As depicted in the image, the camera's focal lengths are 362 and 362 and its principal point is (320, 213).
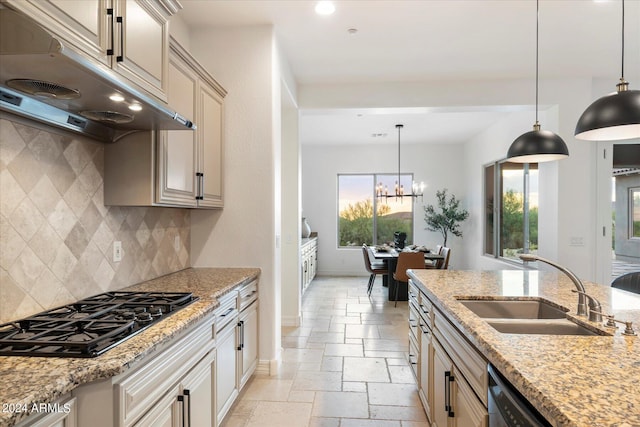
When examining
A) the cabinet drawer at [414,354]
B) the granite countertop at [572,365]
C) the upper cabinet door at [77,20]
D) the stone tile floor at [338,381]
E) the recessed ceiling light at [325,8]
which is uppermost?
the recessed ceiling light at [325,8]

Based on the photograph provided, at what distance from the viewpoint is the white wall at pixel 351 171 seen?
8102mm

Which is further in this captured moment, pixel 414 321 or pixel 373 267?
pixel 373 267

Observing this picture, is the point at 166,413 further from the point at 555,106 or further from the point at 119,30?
the point at 555,106

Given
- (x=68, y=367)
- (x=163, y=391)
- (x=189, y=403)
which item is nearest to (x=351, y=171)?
(x=189, y=403)

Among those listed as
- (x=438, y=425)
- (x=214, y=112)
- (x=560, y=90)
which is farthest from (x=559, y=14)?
(x=438, y=425)

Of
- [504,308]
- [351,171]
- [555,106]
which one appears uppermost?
[555,106]

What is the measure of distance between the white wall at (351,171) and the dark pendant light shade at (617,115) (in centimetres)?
631

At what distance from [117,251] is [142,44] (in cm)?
120

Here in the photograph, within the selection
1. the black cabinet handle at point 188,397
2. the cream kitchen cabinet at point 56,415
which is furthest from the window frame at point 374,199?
the cream kitchen cabinet at point 56,415

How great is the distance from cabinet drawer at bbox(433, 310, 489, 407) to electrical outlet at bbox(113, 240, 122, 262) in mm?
1904

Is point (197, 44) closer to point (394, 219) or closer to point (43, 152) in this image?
point (43, 152)

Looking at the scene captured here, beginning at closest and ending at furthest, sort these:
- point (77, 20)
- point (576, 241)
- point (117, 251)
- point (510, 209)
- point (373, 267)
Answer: point (77, 20) < point (117, 251) < point (576, 241) < point (510, 209) < point (373, 267)

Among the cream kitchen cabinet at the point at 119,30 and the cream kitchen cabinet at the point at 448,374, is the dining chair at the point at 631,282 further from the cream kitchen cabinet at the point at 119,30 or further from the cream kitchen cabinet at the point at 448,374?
the cream kitchen cabinet at the point at 119,30

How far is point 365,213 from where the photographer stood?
330 inches
